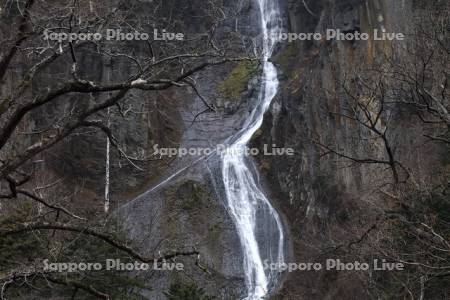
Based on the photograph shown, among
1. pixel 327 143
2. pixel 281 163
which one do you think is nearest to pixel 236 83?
pixel 281 163

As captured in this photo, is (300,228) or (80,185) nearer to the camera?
(300,228)

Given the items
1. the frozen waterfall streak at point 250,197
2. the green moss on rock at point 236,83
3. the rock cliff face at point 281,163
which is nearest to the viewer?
the rock cliff face at point 281,163

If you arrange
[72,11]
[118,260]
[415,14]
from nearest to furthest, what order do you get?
1. [72,11]
2. [118,260]
3. [415,14]

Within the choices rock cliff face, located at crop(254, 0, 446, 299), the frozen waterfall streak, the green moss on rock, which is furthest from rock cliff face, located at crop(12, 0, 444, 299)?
the frozen waterfall streak

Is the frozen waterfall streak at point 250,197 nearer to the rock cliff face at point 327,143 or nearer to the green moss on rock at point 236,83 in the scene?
the rock cliff face at point 327,143

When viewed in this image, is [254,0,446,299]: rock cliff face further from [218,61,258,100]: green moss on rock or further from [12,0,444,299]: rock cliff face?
[218,61,258,100]: green moss on rock

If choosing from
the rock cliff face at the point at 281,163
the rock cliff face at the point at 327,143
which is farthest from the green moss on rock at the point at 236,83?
the rock cliff face at the point at 327,143

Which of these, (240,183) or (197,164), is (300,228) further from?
(197,164)

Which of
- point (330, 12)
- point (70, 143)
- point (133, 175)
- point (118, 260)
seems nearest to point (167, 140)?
point (133, 175)
